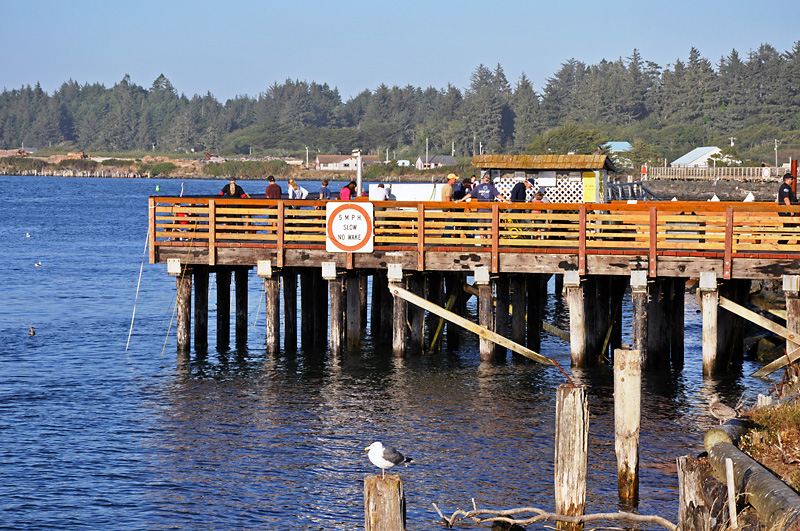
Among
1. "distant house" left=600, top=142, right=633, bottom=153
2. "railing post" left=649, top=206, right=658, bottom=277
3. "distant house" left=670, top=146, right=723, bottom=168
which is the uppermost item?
"distant house" left=600, top=142, right=633, bottom=153

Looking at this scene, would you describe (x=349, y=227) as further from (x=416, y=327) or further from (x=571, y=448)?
(x=571, y=448)

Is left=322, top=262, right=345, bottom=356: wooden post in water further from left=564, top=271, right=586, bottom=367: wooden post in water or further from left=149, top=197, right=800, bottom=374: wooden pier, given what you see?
left=564, top=271, right=586, bottom=367: wooden post in water

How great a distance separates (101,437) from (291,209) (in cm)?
706

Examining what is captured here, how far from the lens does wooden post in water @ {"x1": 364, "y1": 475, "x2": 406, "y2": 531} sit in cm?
963

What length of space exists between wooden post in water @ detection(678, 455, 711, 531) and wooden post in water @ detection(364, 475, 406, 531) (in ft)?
11.6

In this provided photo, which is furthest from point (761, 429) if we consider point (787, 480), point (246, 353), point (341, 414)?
point (246, 353)

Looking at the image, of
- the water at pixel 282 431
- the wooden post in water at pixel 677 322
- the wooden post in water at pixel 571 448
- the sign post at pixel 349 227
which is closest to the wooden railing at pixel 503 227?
the sign post at pixel 349 227

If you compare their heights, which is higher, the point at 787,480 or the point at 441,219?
the point at 441,219

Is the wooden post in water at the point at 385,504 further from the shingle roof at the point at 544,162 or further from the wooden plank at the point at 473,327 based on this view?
the shingle roof at the point at 544,162

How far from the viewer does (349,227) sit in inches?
901

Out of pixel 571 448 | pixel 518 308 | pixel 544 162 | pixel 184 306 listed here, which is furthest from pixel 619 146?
pixel 571 448

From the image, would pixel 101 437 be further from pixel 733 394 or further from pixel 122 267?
pixel 122 267

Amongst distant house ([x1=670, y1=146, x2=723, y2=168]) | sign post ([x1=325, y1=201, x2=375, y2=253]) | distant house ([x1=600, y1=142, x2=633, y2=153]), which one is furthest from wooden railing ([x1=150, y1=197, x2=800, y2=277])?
distant house ([x1=600, y1=142, x2=633, y2=153])

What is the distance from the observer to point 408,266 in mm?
22625
